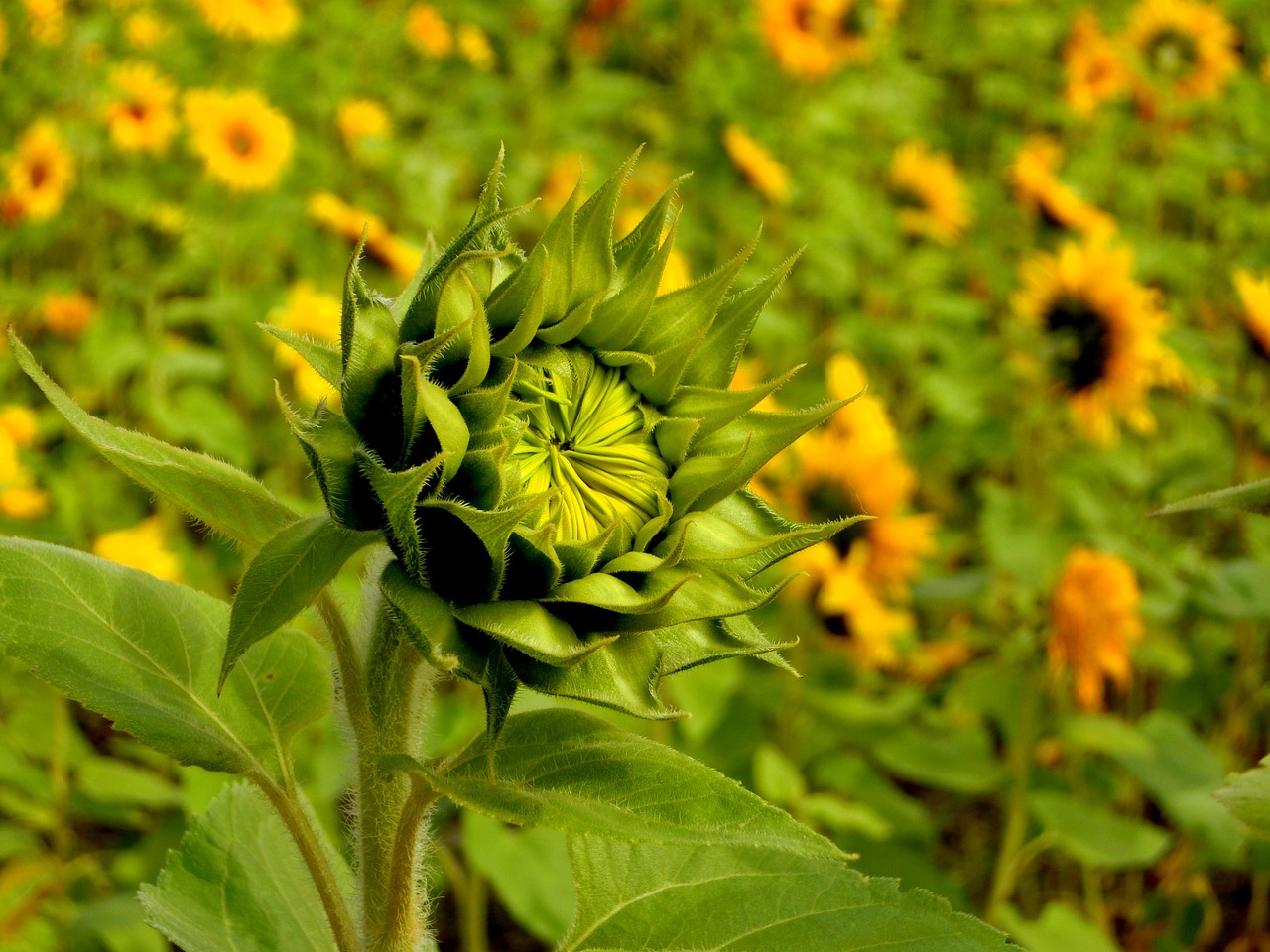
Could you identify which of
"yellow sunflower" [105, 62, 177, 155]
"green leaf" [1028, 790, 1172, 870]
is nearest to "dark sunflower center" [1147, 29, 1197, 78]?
"green leaf" [1028, 790, 1172, 870]

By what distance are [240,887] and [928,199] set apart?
2691 millimetres

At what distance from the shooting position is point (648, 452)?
60 centimetres

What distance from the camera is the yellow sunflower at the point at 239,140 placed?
243 centimetres

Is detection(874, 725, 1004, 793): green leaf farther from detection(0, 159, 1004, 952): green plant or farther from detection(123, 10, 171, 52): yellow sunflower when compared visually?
detection(123, 10, 171, 52): yellow sunflower

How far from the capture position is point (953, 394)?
2414 millimetres

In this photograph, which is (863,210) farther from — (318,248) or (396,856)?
(396,856)

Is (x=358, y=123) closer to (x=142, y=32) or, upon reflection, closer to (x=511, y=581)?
(x=142, y=32)

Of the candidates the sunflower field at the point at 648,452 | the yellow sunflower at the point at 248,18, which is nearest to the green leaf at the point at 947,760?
the sunflower field at the point at 648,452

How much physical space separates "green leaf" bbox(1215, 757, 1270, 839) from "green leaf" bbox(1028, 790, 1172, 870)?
1.07 m

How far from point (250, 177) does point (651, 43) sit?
1.77 meters

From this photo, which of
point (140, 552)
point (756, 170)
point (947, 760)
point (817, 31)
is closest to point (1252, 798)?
point (947, 760)

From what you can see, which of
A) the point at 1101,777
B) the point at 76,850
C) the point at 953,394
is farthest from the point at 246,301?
the point at 1101,777

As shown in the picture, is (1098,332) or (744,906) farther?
(1098,332)

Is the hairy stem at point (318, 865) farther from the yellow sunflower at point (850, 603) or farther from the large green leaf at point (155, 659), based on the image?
the yellow sunflower at point (850, 603)
